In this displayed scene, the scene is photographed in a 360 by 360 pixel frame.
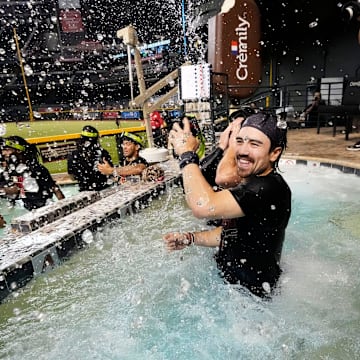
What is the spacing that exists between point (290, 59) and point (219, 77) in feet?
13.9

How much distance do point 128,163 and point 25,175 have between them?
4.55 ft

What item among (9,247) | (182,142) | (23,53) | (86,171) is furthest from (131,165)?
(23,53)

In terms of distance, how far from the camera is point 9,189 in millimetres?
3871

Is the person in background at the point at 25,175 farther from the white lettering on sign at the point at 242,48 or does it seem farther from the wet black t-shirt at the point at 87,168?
the white lettering on sign at the point at 242,48

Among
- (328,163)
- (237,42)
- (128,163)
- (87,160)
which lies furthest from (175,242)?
(237,42)

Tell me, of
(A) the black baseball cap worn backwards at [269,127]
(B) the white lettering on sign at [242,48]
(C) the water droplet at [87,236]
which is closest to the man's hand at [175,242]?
(A) the black baseball cap worn backwards at [269,127]

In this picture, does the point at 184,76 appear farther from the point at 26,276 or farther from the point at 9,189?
the point at 26,276

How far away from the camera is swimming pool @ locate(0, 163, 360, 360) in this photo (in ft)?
6.51

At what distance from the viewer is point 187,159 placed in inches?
65.7

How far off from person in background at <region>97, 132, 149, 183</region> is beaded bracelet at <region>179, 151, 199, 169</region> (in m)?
2.59

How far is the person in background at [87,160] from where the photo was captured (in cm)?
406

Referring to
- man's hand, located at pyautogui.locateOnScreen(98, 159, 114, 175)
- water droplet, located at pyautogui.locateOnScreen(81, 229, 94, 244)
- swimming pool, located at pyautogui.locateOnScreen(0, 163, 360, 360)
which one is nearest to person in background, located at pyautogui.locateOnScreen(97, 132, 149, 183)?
man's hand, located at pyautogui.locateOnScreen(98, 159, 114, 175)

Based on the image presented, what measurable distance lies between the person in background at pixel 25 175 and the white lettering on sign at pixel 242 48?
6582 mm

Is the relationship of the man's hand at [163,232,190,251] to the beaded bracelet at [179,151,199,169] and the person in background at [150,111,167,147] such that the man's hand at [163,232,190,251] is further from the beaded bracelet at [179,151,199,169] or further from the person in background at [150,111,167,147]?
the person in background at [150,111,167,147]
